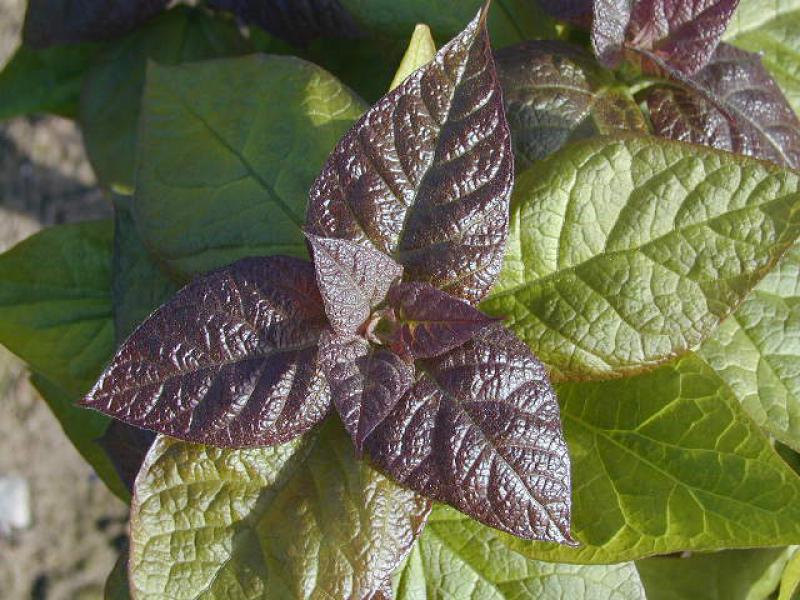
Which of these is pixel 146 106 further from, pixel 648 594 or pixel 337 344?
pixel 648 594

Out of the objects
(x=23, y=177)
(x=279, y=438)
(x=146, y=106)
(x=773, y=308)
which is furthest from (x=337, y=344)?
(x=23, y=177)

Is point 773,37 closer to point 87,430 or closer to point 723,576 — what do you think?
point 723,576

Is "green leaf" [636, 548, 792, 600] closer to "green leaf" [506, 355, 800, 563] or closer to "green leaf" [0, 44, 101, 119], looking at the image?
"green leaf" [506, 355, 800, 563]

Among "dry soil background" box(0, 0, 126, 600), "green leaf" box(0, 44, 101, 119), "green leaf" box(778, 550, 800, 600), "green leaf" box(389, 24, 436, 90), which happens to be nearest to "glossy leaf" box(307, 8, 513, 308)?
"green leaf" box(389, 24, 436, 90)

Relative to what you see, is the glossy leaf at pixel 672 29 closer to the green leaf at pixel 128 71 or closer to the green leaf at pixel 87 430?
the green leaf at pixel 128 71

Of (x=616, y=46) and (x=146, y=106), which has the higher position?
(x=616, y=46)
